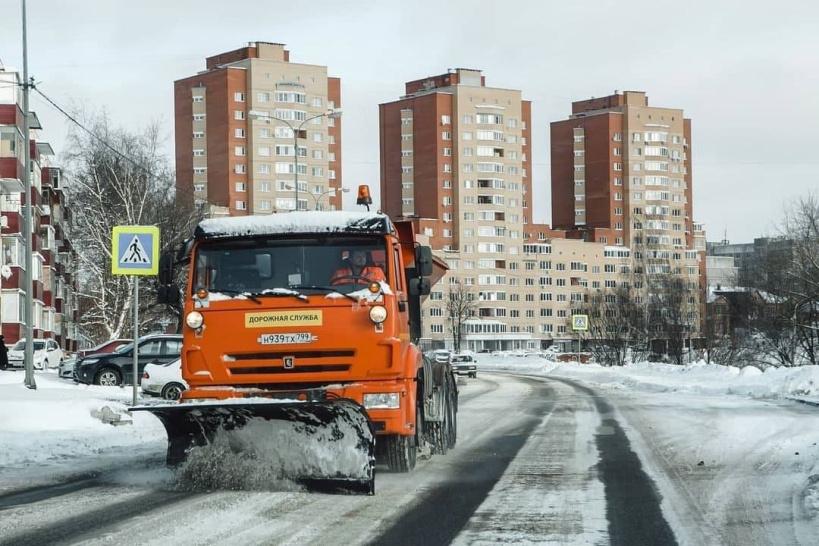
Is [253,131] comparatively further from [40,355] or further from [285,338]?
[285,338]

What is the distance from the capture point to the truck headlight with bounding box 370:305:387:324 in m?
11.3

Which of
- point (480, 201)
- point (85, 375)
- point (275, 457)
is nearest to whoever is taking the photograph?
point (275, 457)

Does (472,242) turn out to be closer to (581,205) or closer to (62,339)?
(581,205)

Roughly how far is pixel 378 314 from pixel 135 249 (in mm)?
10237

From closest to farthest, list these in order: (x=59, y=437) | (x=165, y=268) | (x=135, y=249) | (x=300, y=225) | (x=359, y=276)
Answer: (x=359, y=276)
(x=300, y=225)
(x=165, y=268)
(x=59, y=437)
(x=135, y=249)

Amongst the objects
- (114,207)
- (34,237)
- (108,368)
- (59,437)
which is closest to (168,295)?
(59,437)

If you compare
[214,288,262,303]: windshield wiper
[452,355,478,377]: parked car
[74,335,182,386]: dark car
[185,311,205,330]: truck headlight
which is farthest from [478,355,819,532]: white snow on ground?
[452,355,478,377]: parked car

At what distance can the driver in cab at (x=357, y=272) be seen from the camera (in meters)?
11.5

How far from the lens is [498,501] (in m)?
10.0

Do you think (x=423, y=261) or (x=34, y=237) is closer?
(x=423, y=261)

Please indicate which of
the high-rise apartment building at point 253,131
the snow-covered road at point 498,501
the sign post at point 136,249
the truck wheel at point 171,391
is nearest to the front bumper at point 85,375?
the truck wheel at point 171,391

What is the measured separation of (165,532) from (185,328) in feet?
11.9

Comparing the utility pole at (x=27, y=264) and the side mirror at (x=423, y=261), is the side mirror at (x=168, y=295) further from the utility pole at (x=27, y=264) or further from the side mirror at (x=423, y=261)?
the utility pole at (x=27, y=264)

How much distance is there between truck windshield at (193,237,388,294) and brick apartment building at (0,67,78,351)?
118 ft
